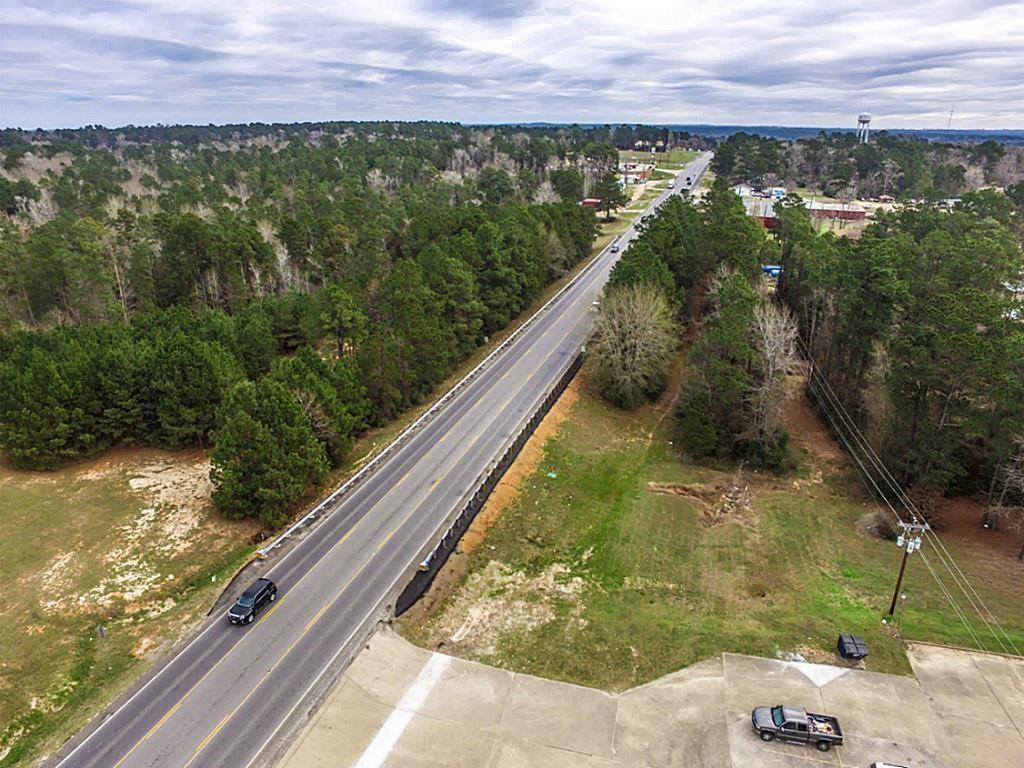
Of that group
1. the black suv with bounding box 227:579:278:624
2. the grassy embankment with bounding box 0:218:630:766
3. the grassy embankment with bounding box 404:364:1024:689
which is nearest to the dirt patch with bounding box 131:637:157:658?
the grassy embankment with bounding box 0:218:630:766

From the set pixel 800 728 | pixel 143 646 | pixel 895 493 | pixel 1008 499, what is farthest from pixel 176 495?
pixel 1008 499

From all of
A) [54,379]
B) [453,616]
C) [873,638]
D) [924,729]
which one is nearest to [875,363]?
[873,638]

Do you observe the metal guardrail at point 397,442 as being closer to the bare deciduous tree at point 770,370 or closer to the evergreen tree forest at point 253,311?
the evergreen tree forest at point 253,311

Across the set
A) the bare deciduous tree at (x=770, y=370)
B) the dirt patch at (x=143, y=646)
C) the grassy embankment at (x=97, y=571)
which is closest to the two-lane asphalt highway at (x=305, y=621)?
the dirt patch at (x=143, y=646)

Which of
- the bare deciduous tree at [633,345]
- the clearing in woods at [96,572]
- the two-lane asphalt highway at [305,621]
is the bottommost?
the clearing in woods at [96,572]

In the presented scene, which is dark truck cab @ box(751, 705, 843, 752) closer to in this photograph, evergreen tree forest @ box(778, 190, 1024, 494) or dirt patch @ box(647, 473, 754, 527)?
dirt patch @ box(647, 473, 754, 527)

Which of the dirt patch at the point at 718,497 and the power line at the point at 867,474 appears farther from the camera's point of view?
the dirt patch at the point at 718,497
